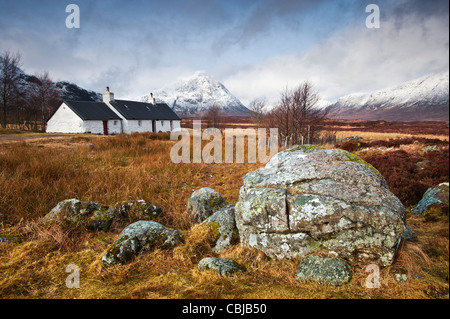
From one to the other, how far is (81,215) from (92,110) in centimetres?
3315

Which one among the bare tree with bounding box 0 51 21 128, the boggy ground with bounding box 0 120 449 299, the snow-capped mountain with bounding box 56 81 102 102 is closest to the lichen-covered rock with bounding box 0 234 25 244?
the boggy ground with bounding box 0 120 449 299

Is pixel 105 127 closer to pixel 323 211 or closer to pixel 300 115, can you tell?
pixel 300 115

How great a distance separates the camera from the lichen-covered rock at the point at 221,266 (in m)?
2.80

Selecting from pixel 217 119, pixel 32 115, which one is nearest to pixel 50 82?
pixel 32 115

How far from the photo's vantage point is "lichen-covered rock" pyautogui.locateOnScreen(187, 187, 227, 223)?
5090 mm

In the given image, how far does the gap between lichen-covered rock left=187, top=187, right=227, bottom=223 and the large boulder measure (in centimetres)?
166

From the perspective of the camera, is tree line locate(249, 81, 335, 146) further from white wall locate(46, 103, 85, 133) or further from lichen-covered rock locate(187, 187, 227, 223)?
white wall locate(46, 103, 85, 133)

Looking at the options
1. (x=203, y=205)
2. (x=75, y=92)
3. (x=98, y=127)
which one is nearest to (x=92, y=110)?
(x=98, y=127)

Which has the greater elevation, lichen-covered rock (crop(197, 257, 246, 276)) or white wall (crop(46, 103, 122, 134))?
white wall (crop(46, 103, 122, 134))

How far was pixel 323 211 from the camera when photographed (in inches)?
111

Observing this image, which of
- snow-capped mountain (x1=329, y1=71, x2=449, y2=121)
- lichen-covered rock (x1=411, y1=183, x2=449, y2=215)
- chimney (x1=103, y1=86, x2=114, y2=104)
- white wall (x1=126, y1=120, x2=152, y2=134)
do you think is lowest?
lichen-covered rock (x1=411, y1=183, x2=449, y2=215)

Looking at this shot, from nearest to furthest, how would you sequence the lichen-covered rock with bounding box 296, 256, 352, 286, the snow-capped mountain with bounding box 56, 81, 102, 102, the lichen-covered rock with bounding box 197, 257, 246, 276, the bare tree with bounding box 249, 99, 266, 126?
the lichen-covered rock with bounding box 296, 256, 352, 286
the lichen-covered rock with bounding box 197, 257, 246, 276
the bare tree with bounding box 249, 99, 266, 126
the snow-capped mountain with bounding box 56, 81, 102, 102
